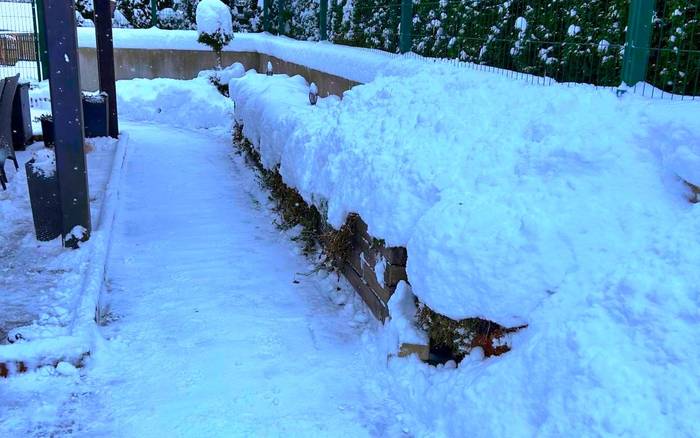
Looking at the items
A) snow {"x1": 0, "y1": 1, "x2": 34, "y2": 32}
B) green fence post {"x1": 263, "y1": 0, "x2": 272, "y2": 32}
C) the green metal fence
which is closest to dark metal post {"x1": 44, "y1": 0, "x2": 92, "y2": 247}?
the green metal fence

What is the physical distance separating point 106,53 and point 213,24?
17.3ft

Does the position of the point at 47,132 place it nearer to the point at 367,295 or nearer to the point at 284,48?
the point at 284,48

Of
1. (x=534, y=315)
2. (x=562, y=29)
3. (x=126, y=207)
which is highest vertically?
(x=562, y=29)

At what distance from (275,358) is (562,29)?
2.88 meters

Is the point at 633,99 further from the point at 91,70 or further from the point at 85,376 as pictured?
the point at 91,70

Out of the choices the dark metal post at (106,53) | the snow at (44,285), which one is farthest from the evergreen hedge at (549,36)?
the dark metal post at (106,53)

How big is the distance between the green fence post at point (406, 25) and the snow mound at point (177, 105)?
5.65 m

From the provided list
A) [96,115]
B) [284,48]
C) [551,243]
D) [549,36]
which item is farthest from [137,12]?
[551,243]

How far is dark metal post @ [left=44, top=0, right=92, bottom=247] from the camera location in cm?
471

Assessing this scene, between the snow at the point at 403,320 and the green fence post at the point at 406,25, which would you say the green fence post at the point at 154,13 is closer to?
the green fence post at the point at 406,25

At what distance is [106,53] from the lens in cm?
954

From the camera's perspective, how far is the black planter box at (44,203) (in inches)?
197

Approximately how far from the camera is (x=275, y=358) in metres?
3.67

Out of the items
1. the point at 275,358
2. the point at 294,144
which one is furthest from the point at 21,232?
the point at 275,358
